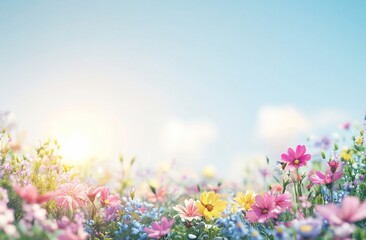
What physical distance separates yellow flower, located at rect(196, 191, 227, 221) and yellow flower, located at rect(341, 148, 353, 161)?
55.1 inches

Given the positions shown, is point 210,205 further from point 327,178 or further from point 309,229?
point 309,229

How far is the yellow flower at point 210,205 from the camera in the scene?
3.19m

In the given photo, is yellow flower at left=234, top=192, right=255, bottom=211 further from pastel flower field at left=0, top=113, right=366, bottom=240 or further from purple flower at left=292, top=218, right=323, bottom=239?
purple flower at left=292, top=218, right=323, bottom=239

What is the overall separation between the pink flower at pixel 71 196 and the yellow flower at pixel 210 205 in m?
0.86

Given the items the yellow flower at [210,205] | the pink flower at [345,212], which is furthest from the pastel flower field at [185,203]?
the pink flower at [345,212]

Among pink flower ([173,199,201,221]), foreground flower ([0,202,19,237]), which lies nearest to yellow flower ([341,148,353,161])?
pink flower ([173,199,201,221])

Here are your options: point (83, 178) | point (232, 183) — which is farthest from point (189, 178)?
point (83, 178)

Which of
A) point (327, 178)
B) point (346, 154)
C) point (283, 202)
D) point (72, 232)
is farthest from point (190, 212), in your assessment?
point (346, 154)

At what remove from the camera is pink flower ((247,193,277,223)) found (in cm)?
286

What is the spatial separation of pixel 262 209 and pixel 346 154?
1.53 meters

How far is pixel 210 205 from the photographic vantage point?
324 centimetres

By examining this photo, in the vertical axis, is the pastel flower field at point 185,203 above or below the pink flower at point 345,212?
below

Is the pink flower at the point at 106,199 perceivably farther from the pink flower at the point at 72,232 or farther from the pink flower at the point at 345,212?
the pink flower at the point at 345,212

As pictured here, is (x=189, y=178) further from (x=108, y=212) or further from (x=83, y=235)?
(x=83, y=235)
